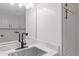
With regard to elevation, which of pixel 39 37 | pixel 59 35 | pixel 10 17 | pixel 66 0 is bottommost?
pixel 39 37

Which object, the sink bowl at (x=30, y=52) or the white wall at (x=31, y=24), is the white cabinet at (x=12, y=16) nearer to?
the white wall at (x=31, y=24)

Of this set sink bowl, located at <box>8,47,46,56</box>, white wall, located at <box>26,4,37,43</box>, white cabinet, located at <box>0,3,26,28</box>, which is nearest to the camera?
sink bowl, located at <box>8,47,46,56</box>

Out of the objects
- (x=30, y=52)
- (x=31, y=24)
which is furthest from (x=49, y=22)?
(x=30, y=52)

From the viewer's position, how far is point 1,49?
1.09 meters

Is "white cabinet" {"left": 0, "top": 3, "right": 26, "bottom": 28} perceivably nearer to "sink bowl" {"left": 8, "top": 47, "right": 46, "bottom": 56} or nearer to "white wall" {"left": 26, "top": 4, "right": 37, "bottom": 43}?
"white wall" {"left": 26, "top": 4, "right": 37, "bottom": 43}

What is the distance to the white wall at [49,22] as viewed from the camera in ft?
3.49

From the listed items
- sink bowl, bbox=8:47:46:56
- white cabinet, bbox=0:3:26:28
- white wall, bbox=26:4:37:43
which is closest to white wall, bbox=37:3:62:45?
white wall, bbox=26:4:37:43

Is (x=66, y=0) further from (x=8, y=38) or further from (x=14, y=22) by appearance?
Result: (x=8, y=38)

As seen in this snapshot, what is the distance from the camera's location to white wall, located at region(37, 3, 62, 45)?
106cm

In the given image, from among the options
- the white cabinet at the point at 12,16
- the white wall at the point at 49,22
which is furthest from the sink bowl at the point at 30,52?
the white cabinet at the point at 12,16

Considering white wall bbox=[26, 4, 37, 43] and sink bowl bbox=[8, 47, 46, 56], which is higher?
white wall bbox=[26, 4, 37, 43]

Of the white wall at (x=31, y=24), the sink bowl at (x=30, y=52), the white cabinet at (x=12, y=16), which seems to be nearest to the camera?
the sink bowl at (x=30, y=52)

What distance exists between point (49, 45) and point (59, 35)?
Answer: 0.29m

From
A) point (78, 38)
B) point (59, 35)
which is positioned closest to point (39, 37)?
Result: point (59, 35)
